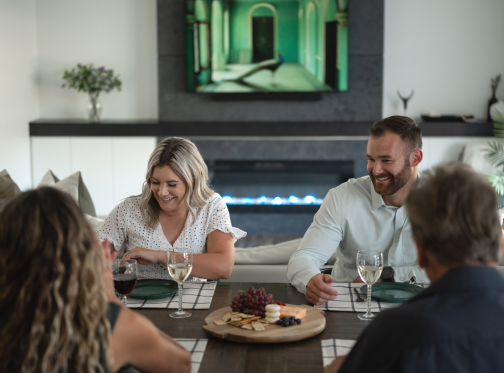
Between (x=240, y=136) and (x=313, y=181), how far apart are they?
2.58 ft

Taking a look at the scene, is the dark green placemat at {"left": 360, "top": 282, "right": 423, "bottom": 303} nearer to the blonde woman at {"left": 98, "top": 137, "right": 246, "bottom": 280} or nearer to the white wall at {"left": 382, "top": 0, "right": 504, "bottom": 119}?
the blonde woman at {"left": 98, "top": 137, "right": 246, "bottom": 280}

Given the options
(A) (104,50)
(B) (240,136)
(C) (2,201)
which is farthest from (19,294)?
(A) (104,50)

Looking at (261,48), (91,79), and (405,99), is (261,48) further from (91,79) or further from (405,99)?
(91,79)

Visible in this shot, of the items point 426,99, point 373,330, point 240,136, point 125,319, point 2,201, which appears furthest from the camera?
point 426,99

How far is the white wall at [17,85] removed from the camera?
4441 mm

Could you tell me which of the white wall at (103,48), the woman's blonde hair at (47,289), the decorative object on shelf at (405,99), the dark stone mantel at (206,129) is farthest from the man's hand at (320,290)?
the white wall at (103,48)

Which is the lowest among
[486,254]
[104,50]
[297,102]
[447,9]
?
[486,254]

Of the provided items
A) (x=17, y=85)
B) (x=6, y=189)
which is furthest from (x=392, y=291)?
(x=17, y=85)

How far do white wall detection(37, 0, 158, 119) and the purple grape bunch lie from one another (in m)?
4.12

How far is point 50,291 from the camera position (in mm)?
868

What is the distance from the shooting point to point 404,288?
1.60 meters

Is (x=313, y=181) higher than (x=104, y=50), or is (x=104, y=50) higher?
(x=104, y=50)

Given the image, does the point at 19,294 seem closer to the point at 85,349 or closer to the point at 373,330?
the point at 85,349

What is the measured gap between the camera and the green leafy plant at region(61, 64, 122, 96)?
4898 mm
